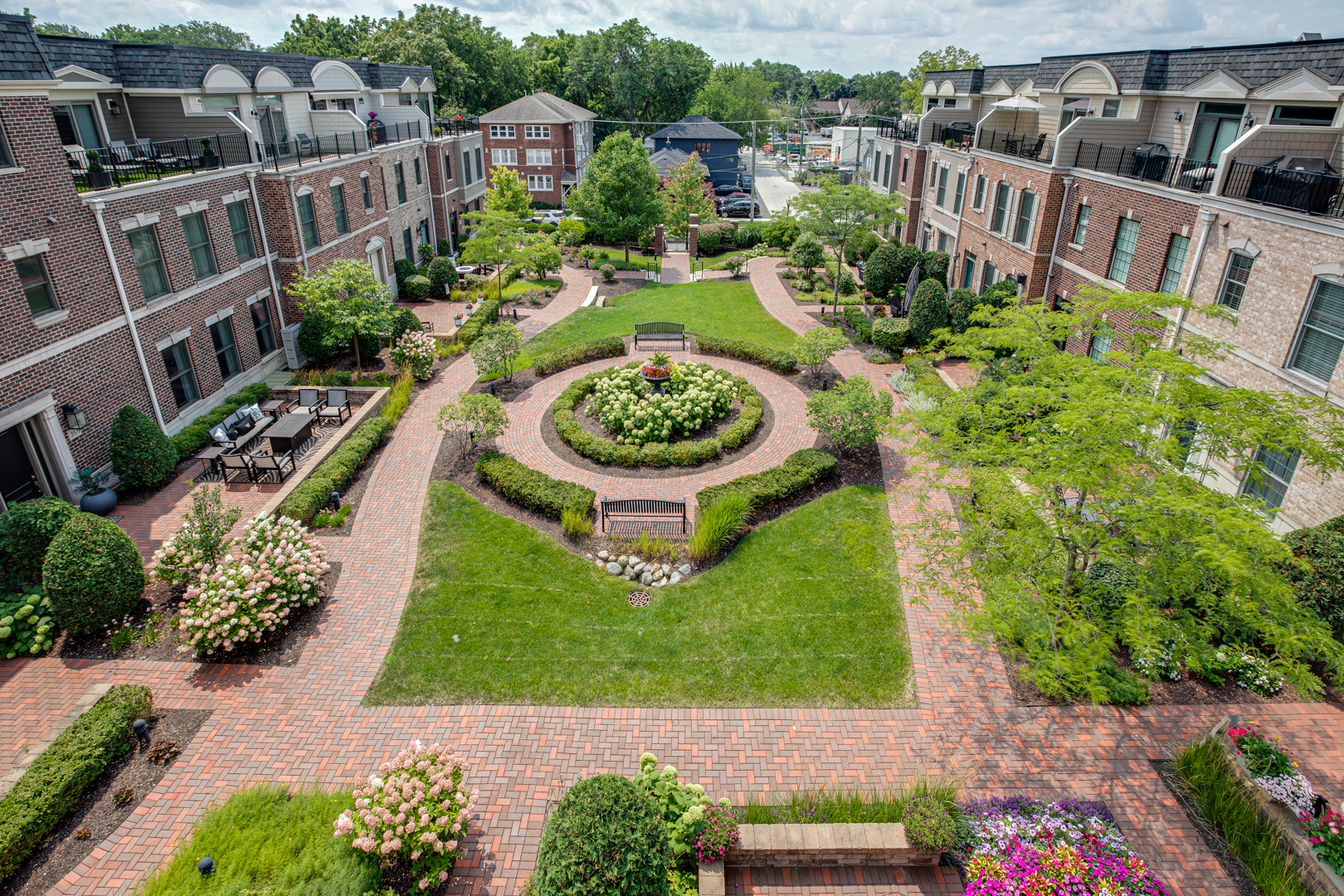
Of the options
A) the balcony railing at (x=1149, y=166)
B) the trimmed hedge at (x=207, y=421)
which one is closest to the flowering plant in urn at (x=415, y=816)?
the trimmed hedge at (x=207, y=421)

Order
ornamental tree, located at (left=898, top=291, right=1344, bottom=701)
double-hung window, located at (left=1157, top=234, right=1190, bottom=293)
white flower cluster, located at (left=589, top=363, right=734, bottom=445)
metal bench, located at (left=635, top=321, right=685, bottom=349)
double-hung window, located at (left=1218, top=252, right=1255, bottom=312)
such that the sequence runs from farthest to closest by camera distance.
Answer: metal bench, located at (left=635, top=321, right=685, bottom=349), white flower cluster, located at (left=589, top=363, right=734, bottom=445), double-hung window, located at (left=1157, top=234, right=1190, bottom=293), double-hung window, located at (left=1218, top=252, right=1255, bottom=312), ornamental tree, located at (left=898, top=291, right=1344, bottom=701)

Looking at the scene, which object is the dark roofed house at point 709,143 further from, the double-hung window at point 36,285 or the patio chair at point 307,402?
the double-hung window at point 36,285

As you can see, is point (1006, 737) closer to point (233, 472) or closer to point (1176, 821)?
point (1176, 821)

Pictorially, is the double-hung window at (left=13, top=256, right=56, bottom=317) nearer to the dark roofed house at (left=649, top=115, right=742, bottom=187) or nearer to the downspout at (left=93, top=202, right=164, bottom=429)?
the downspout at (left=93, top=202, right=164, bottom=429)

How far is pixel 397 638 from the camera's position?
523 inches

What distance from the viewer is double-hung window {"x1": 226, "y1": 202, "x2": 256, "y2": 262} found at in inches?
871

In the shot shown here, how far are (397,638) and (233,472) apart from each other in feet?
27.8

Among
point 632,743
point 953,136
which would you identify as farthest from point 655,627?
point 953,136

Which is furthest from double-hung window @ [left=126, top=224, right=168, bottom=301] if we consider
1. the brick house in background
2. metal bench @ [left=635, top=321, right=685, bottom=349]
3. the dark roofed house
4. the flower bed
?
the dark roofed house

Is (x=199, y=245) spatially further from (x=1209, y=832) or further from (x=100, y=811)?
(x=1209, y=832)

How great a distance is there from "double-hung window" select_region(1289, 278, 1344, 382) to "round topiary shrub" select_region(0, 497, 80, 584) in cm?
2538

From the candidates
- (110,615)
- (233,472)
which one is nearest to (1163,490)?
(110,615)

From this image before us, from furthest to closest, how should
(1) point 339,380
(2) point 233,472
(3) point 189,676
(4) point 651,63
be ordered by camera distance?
(4) point 651,63
(1) point 339,380
(2) point 233,472
(3) point 189,676

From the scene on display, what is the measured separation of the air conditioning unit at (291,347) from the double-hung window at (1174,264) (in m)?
27.8
